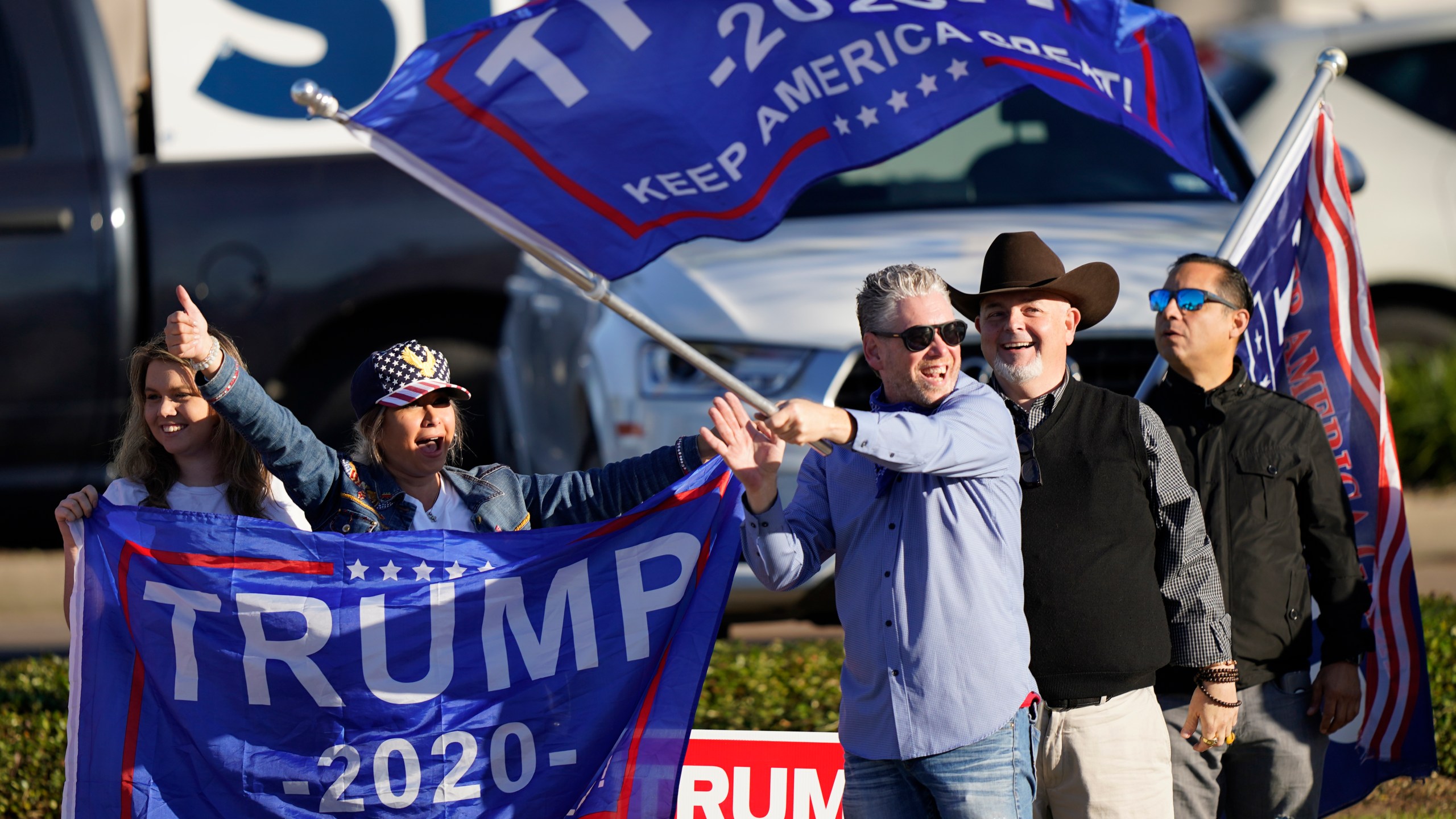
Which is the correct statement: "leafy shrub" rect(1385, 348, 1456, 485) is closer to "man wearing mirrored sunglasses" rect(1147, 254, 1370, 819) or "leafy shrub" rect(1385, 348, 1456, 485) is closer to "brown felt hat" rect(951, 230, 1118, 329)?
"man wearing mirrored sunglasses" rect(1147, 254, 1370, 819)

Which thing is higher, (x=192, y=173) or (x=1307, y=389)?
(x=192, y=173)

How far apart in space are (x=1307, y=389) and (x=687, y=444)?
1746mm

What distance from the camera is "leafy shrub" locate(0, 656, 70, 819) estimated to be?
4.44 meters

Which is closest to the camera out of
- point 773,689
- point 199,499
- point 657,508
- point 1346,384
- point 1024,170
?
point 657,508

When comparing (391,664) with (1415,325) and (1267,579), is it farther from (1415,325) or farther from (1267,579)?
(1415,325)

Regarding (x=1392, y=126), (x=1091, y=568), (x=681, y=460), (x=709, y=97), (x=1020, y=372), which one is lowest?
(x=1091, y=568)

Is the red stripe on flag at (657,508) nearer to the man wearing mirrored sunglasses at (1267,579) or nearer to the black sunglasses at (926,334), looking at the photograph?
the black sunglasses at (926,334)

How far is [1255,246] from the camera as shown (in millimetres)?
4336

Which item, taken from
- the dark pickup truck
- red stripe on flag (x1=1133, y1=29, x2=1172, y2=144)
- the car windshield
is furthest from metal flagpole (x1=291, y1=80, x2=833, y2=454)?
the dark pickup truck

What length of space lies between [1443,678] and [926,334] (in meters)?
2.69

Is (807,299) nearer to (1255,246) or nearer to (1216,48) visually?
(1255,246)

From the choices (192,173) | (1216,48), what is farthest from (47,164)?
(1216,48)

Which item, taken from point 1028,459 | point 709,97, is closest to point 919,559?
point 1028,459

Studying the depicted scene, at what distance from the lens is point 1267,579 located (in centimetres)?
361
